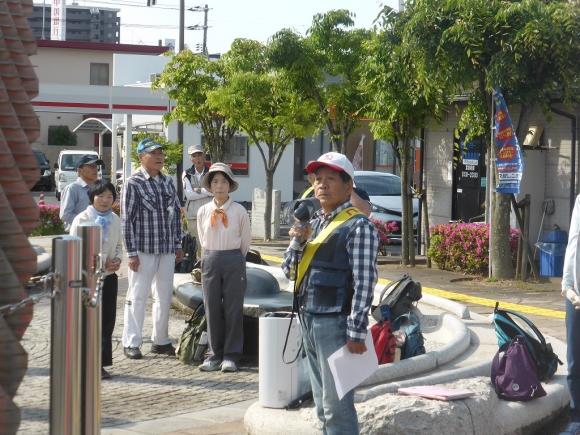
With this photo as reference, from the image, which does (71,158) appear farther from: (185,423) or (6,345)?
(6,345)

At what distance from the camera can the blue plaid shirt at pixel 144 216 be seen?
862 centimetres

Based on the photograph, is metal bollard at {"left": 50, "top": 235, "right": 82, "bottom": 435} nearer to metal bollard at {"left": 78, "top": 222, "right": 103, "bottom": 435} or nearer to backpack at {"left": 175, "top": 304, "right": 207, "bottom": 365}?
metal bollard at {"left": 78, "top": 222, "right": 103, "bottom": 435}

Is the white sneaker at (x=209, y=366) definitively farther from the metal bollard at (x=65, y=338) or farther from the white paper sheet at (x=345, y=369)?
the metal bollard at (x=65, y=338)

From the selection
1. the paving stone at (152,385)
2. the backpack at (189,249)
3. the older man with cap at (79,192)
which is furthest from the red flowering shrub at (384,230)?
the paving stone at (152,385)

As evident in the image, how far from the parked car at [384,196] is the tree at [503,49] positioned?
18.1 feet

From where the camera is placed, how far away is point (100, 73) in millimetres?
60469

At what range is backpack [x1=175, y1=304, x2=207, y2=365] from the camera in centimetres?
850

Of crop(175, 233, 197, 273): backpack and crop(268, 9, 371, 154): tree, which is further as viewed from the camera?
crop(268, 9, 371, 154): tree

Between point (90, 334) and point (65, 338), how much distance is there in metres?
0.14

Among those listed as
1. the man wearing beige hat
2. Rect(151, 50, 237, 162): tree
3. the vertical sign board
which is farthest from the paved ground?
the vertical sign board

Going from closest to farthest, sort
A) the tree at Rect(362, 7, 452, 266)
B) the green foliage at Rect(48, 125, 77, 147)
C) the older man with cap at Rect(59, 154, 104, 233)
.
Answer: the older man with cap at Rect(59, 154, 104, 233), the tree at Rect(362, 7, 452, 266), the green foliage at Rect(48, 125, 77, 147)

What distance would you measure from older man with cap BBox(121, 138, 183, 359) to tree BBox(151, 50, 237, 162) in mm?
17530

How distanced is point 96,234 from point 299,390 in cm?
316

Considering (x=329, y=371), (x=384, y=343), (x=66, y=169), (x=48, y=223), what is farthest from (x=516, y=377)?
(x=66, y=169)
